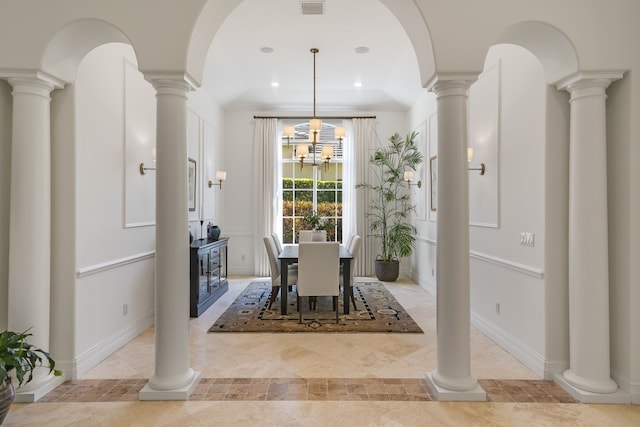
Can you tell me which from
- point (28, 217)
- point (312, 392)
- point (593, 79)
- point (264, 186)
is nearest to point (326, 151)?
point (264, 186)

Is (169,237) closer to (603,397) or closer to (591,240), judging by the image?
(591,240)

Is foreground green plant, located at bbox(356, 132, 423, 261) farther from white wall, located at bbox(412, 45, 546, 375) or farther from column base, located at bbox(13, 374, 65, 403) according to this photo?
column base, located at bbox(13, 374, 65, 403)

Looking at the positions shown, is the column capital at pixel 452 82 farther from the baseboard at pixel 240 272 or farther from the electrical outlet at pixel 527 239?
the baseboard at pixel 240 272

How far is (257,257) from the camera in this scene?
7.21 m

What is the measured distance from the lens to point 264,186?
23.7ft

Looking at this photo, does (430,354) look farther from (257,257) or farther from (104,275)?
(257,257)

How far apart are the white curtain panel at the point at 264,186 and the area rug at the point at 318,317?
1.67 meters

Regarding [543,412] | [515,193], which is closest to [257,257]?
[515,193]

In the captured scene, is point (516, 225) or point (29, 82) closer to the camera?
point (29, 82)

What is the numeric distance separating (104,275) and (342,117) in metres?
5.25

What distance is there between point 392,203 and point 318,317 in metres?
3.46

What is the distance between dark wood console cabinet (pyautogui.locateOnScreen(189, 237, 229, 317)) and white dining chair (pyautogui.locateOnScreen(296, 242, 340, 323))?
4.32 feet

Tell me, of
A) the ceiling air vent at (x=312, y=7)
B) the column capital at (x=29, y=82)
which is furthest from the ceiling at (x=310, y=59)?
the column capital at (x=29, y=82)

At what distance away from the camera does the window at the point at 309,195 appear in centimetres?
756
